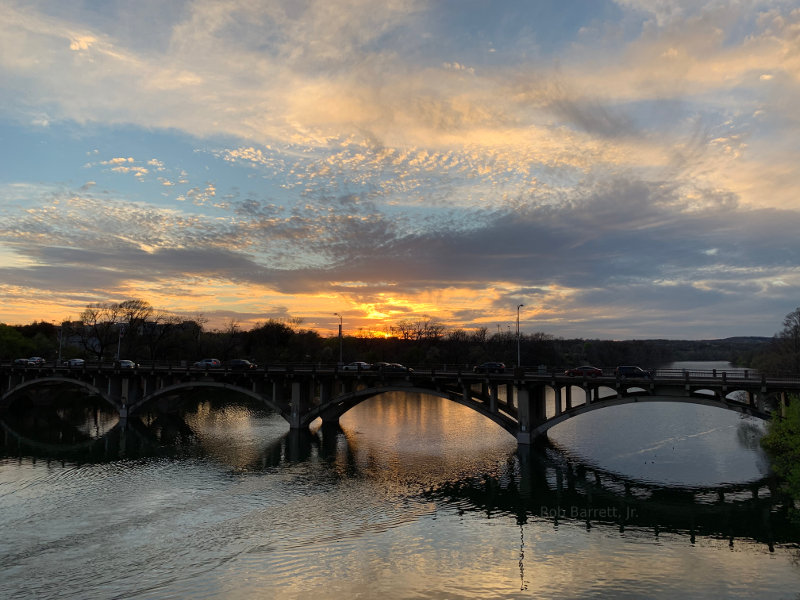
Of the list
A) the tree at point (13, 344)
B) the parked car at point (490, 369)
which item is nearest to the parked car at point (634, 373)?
the parked car at point (490, 369)

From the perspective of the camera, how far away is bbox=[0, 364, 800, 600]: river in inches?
907

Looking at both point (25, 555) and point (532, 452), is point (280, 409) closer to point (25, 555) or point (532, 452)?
point (532, 452)

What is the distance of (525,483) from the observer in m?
40.0

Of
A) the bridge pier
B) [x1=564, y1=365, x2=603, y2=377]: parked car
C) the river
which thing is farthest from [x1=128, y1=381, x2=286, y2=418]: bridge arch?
[x1=564, y1=365, x2=603, y2=377]: parked car

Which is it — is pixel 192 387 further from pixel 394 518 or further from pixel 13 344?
pixel 13 344

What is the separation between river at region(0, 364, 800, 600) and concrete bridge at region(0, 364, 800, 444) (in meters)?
4.24

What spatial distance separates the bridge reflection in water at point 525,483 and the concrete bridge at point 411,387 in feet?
10.5

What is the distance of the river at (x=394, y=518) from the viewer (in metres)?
23.0

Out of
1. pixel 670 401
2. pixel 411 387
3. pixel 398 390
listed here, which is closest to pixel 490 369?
pixel 411 387

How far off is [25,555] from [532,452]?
3889 cm

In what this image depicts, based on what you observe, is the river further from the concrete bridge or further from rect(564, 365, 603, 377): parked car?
rect(564, 365, 603, 377): parked car

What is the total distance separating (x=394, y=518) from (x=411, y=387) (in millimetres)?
25131

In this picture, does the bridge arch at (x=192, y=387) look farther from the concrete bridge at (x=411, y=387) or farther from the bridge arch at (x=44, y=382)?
the bridge arch at (x=44, y=382)

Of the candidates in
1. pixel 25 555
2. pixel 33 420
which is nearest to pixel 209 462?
pixel 25 555
